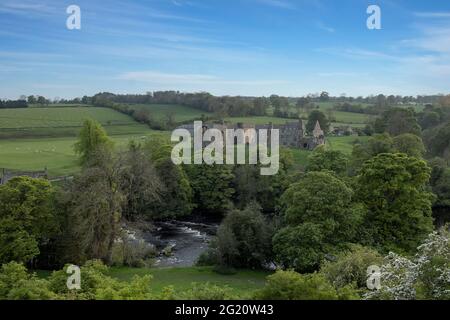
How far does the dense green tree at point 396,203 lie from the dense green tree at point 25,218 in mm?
24878

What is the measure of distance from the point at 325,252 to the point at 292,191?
20.8ft

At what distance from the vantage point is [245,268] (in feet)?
129

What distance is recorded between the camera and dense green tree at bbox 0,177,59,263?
3341 centimetres

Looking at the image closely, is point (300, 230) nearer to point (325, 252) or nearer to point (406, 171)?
point (325, 252)

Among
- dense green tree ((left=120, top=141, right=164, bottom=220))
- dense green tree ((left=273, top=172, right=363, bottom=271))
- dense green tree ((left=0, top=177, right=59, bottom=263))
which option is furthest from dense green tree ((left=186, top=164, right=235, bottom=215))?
dense green tree ((left=0, top=177, right=59, bottom=263))

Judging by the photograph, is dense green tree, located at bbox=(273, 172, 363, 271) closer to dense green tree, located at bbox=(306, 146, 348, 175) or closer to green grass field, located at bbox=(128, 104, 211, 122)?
dense green tree, located at bbox=(306, 146, 348, 175)

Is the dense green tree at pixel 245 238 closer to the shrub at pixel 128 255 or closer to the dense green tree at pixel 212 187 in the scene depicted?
the shrub at pixel 128 255

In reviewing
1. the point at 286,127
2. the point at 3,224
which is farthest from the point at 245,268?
the point at 286,127

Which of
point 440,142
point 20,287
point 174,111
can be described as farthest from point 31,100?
point 20,287

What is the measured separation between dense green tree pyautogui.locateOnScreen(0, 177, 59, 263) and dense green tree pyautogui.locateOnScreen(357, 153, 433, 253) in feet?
81.6

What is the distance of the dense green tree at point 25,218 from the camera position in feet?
110

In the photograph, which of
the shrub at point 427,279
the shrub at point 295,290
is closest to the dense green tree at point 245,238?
the shrub at point 427,279

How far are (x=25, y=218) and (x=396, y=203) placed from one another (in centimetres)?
2862

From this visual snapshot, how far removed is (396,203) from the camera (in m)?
36.6
